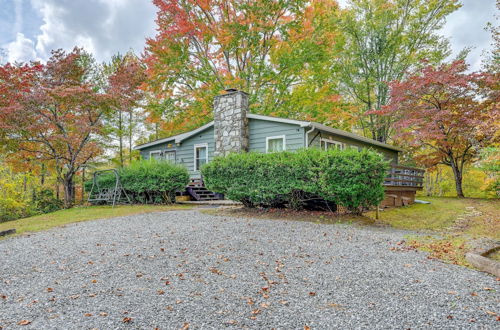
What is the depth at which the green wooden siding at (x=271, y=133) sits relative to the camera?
10031 millimetres

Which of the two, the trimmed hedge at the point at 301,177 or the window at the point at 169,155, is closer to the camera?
the trimmed hedge at the point at 301,177

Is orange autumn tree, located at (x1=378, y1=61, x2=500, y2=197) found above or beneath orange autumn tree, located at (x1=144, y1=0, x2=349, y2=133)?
beneath

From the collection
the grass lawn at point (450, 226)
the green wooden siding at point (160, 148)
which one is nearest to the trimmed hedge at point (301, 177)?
the grass lawn at point (450, 226)

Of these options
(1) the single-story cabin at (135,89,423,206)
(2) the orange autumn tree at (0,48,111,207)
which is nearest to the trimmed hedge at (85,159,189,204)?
(1) the single-story cabin at (135,89,423,206)

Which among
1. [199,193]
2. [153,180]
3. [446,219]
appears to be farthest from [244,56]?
[446,219]

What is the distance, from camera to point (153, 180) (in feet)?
33.6

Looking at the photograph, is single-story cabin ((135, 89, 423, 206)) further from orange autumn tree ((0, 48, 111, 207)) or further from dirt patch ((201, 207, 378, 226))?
orange autumn tree ((0, 48, 111, 207))

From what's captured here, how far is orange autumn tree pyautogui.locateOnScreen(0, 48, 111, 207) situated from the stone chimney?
14.7ft

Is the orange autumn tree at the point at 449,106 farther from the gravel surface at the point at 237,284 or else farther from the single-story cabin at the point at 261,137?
the gravel surface at the point at 237,284

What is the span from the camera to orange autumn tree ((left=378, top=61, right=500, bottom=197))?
11.2m

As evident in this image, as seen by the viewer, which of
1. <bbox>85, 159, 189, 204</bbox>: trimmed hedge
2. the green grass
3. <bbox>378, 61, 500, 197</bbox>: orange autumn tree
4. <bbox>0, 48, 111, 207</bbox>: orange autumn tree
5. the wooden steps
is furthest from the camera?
the wooden steps

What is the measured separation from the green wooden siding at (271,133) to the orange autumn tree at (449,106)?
219 inches

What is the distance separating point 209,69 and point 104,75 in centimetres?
704

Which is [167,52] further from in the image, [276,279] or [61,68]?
A: [276,279]
